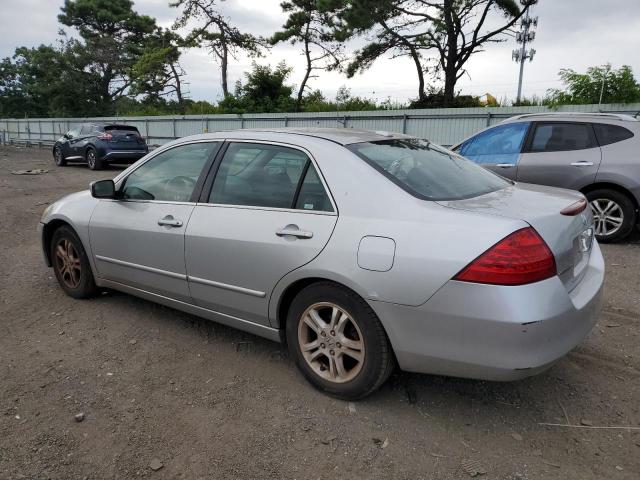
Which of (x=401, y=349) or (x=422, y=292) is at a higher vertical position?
(x=422, y=292)

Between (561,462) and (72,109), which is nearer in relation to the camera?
(561,462)

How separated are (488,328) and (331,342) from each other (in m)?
0.88

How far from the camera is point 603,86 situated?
11914 millimetres

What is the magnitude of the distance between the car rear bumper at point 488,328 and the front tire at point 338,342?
0.11 meters

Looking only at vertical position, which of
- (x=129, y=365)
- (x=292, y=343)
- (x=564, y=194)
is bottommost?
(x=129, y=365)

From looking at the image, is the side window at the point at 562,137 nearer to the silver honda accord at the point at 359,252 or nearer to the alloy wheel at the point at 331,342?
the silver honda accord at the point at 359,252

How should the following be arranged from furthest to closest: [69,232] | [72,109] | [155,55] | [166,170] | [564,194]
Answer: [72,109]
[155,55]
[69,232]
[166,170]
[564,194]

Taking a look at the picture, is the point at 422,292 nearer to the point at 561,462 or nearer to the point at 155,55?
the point at 561,462

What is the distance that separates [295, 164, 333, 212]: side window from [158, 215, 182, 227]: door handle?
98 cm

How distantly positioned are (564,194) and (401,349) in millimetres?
1473

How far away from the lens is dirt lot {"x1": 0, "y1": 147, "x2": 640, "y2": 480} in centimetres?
234

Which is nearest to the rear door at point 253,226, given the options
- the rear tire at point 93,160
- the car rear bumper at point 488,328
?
the car rear bumper at point 488,328

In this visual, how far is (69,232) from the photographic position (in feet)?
14.3

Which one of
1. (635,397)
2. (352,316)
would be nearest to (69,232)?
(352,316)
